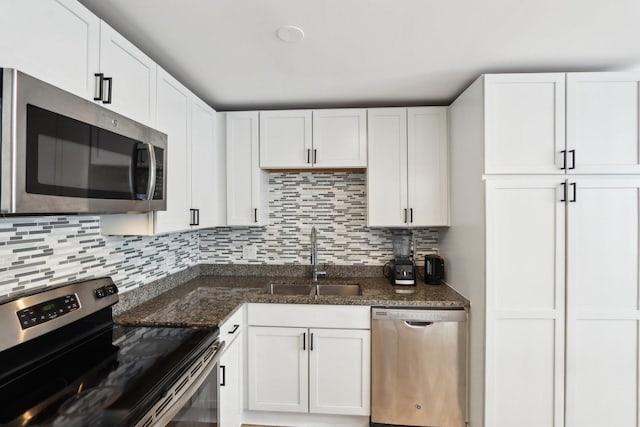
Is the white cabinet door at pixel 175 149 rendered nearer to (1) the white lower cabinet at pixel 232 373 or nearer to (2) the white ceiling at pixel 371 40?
(2) the white ceiling at pixel 371 40

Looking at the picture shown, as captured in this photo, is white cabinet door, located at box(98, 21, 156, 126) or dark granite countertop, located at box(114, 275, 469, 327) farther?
dark granite countertop, located at box(114, 275, 469, 327)

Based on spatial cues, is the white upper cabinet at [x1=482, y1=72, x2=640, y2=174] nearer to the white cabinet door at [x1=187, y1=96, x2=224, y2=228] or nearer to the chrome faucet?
the chrome faucet

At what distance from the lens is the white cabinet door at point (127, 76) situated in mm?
1233

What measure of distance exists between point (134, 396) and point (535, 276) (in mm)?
1966

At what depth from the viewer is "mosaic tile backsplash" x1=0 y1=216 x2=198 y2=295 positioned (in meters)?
1.17

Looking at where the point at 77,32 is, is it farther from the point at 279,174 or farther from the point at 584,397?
the point at 584,397

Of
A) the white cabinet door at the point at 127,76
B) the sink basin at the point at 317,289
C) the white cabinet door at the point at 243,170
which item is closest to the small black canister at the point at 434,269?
the sink basin at the point at 317,289

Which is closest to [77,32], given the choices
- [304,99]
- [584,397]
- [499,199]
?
[304,99]

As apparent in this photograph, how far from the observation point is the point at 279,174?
263 cm

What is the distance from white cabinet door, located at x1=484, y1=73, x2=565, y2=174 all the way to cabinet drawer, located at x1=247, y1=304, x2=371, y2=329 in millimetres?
1195

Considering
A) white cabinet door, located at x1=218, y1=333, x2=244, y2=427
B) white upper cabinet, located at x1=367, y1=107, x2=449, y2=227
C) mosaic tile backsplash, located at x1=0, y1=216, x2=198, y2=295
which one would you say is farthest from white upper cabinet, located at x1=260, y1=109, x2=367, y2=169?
white cabinet door, located at x1=218, y1=333, x2=244, y2=427

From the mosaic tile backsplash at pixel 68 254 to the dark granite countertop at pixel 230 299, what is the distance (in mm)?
219

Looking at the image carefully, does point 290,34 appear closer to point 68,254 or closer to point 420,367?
point 68,254

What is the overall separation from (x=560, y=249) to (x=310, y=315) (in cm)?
153
